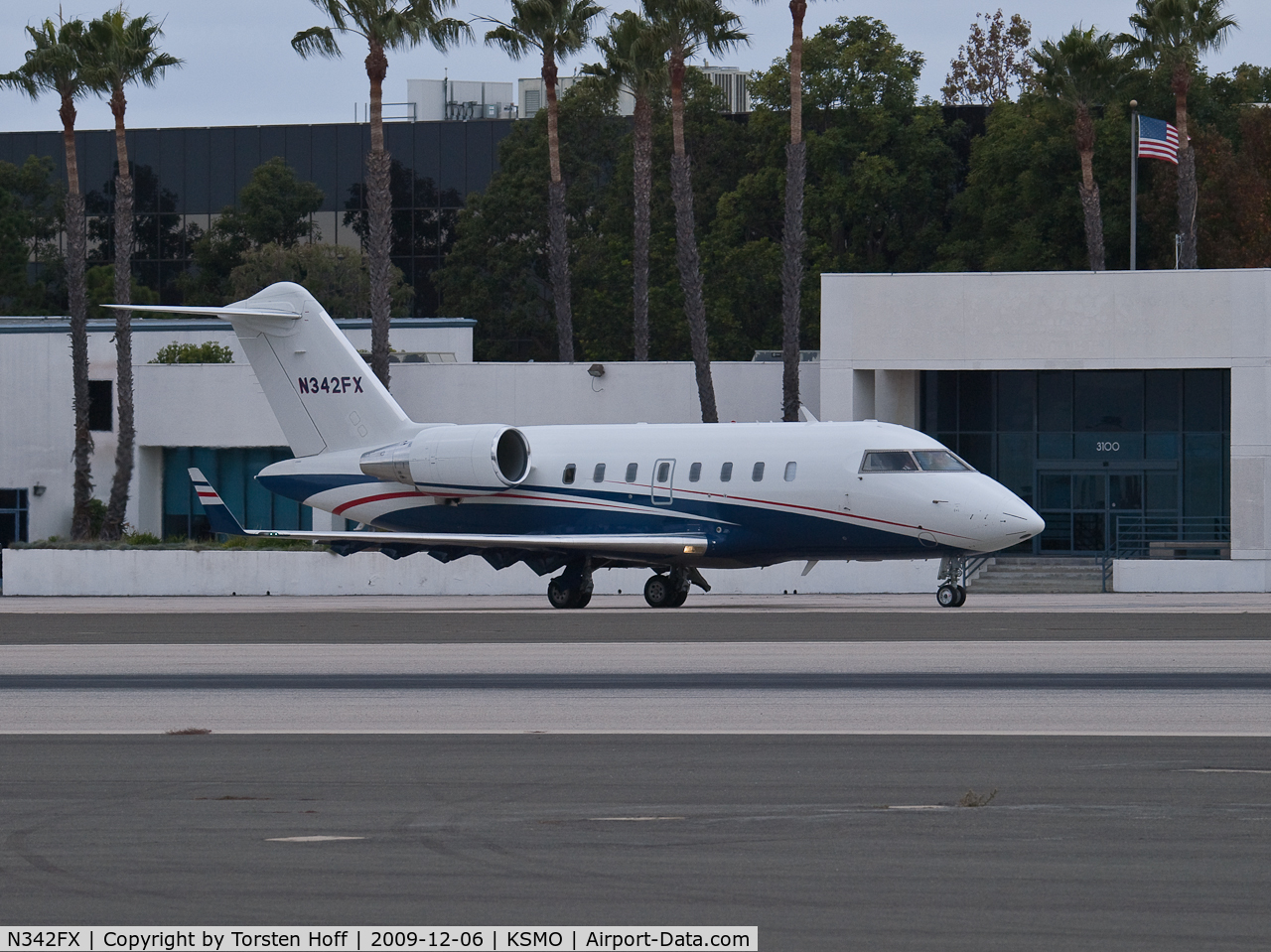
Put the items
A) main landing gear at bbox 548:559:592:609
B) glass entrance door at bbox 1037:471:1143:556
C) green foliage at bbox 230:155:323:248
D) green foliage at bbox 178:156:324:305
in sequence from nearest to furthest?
1. main landing gear at bbox 548:559:592:609
2. glass entrance door at bbox 1037:471:1143:556
3. green foliage at bbox 230:155:323:248
4. green foliage at bbox 178:156:324:305

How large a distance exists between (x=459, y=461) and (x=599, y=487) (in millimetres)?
2564

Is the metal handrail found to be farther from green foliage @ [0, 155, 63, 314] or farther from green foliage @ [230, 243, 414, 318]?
green foliage @ [0, 155, 63, 314]

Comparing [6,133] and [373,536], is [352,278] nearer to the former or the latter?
[6,133]

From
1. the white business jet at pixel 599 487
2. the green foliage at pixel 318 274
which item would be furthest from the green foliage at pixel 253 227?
the white business jet at pixel 599 487

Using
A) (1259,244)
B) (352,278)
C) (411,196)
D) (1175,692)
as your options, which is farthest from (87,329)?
(1175,692)

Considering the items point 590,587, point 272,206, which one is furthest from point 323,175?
point 590,587

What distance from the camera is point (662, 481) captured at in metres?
30.6

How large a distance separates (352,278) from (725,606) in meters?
42.7

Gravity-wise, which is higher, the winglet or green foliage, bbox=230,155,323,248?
green foliage, bbox=230,155,323,248

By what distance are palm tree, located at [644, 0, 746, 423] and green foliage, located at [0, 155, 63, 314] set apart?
3807 cm

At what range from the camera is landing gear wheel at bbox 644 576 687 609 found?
1248 inches
